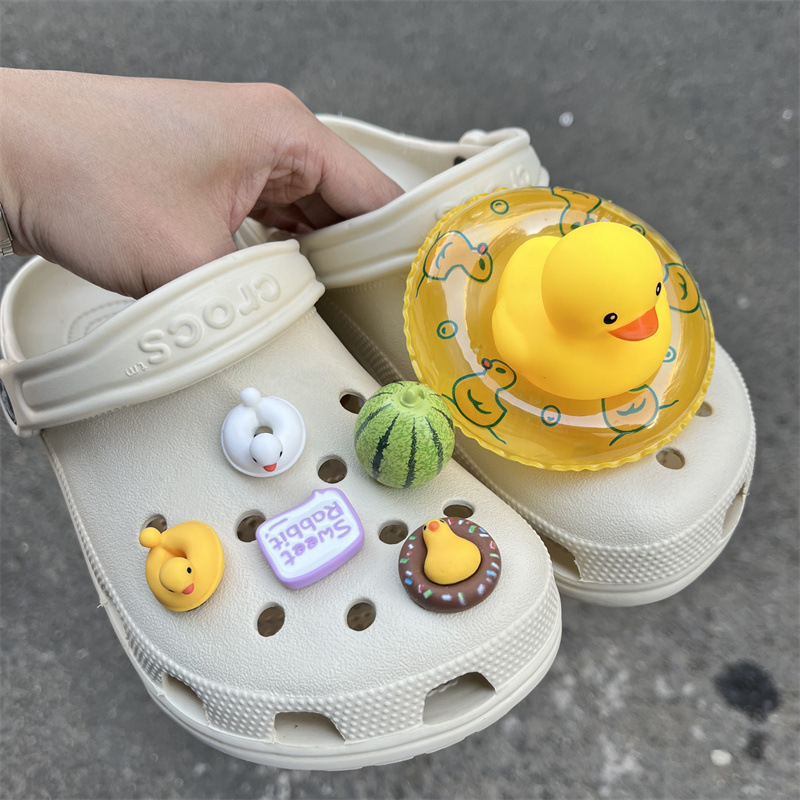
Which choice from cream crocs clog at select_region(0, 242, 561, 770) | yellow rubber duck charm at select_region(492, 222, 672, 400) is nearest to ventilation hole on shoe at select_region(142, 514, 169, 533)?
cream crocs clog at select_region(0, 242, 561, 770)

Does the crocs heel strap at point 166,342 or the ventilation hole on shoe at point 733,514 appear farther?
the ventilation hole on shoe at point 733,514

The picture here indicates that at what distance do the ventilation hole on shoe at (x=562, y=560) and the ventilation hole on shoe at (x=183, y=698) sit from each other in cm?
35

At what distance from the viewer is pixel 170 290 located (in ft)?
1.99

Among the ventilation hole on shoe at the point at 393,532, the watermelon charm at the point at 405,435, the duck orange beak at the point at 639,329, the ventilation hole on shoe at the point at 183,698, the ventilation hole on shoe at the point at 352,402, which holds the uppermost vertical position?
the duck orange beak at the point at 639,329

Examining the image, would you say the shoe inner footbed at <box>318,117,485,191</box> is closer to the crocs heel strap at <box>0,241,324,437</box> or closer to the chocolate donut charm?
the crocs heel strap at <box>0,241,324,437</box>

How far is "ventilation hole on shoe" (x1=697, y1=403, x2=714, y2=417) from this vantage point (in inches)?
28.5

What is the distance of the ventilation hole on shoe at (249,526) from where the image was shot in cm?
65

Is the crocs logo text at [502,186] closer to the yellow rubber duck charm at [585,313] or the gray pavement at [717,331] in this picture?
the yellow rubber duck charm at [585,313]

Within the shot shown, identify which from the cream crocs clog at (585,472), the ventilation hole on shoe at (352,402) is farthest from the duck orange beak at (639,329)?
the ventilation hole on shoe at (352,402)

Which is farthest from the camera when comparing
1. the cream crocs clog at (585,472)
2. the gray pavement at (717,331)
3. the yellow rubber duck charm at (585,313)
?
the gray pavement at (717,331)

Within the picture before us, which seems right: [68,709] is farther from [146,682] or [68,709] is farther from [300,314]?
[300,314]

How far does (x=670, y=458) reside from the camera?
71 cm

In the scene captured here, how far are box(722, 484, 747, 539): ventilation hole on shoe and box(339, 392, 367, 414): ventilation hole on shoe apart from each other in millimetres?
376

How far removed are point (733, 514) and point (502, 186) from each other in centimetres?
40
